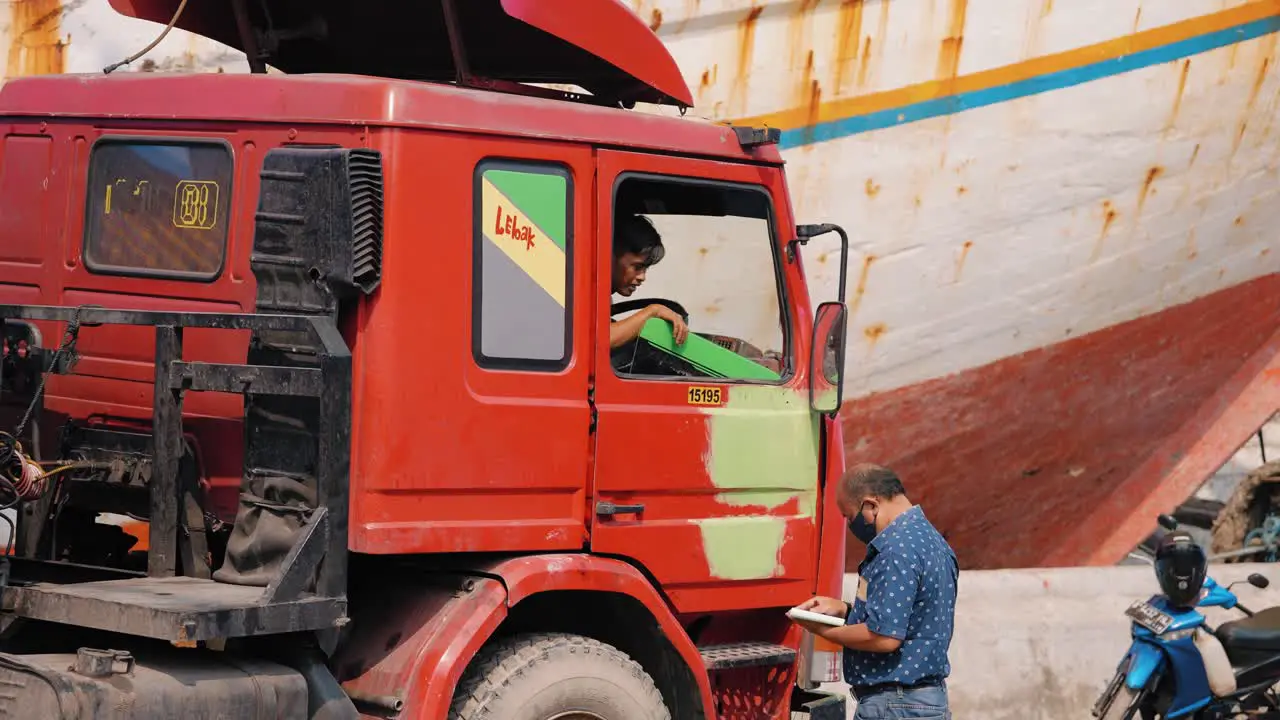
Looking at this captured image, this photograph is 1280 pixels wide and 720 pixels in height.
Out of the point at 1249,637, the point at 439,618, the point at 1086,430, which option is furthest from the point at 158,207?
the point at 1086,430

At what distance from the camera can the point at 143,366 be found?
4578 millimetres

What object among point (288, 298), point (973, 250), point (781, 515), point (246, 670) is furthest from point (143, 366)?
point (973, 250)

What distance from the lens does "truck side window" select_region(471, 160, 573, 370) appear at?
14.4ft

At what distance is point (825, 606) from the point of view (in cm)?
489

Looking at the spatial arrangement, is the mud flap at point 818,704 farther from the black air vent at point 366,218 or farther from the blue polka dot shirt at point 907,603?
the black air vent at point 366,218

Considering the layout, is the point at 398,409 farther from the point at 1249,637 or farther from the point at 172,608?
the point at 1249,637

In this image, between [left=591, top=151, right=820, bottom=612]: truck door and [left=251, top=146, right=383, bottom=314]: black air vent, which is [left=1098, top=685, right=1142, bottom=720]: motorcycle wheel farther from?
[left=251, top=146, right=383, bottom=314]: black air vent

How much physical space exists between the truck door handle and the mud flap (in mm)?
1112

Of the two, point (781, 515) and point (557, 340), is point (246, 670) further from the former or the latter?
point (781, 515)

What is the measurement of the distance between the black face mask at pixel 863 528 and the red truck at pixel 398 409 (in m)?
0.23

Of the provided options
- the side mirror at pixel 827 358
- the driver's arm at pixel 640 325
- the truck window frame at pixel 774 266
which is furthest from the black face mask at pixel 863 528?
the driver's arm at pixel 640 325

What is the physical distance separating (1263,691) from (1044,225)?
2817mm

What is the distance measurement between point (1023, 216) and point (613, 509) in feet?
14.8

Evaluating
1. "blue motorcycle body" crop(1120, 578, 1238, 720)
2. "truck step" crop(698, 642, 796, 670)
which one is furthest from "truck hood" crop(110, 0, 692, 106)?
"blue motorcycle body" crop(1120, 578, 1238, 720)
